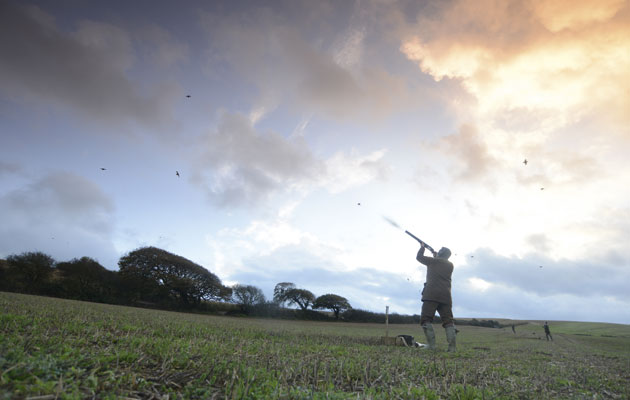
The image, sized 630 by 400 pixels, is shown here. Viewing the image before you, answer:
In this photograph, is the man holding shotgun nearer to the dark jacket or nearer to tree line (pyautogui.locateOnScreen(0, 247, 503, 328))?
the dark jacket

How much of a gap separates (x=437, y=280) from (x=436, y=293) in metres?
0.48

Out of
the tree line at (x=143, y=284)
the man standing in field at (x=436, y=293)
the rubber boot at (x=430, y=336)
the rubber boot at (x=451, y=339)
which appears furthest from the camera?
the tree line at (x=143, y=284)

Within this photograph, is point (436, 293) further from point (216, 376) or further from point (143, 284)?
point (143, 284)

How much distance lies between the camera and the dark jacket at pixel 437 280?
11.9 m

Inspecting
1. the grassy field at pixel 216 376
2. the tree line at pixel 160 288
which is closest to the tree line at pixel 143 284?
the tree line at pixel 160 288

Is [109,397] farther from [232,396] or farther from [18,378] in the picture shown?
[232,396]

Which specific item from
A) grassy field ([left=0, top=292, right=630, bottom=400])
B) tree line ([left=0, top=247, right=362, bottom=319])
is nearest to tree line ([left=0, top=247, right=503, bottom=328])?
tree line ([left=0, top=247, right=362, bottom=319])

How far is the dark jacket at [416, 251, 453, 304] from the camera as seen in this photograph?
11914 mm

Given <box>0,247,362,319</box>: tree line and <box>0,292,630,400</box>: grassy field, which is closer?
<box>0,292,630,400</box>: grassy field

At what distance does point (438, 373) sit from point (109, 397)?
18.7 feet

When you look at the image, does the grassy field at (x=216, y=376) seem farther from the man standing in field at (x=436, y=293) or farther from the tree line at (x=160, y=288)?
the tree line at (x=160, y=288)

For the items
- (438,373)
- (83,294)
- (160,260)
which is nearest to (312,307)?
(160,260)

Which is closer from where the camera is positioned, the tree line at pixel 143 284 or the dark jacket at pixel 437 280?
the dark jacket at pixel 437 280

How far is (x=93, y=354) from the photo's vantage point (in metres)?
4.25
